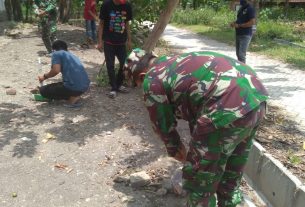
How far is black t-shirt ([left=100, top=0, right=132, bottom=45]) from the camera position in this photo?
238 inches

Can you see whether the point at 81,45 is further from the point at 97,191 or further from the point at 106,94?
the point at 97,191

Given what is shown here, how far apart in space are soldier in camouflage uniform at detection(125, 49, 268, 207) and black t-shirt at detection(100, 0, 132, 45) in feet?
11.3

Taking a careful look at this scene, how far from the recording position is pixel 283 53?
36.6ft

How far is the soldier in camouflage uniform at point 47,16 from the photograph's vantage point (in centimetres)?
850

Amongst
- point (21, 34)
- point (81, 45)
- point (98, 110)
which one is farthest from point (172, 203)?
point (21, 34)

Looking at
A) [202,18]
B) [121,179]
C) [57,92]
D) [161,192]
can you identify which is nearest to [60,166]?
[121,179]

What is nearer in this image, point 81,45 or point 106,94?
point 106,94

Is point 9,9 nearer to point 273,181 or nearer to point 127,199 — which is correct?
point 127,199

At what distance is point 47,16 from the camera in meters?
8.63

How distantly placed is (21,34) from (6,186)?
10.2 metres

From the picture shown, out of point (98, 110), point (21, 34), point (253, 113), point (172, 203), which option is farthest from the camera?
point (21, 34)

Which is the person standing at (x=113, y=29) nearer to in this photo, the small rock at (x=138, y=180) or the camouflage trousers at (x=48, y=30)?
the small rock at (x=138, y=180)

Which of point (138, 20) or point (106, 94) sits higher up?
point (138, 20)

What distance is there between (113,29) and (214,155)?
3987 mm
